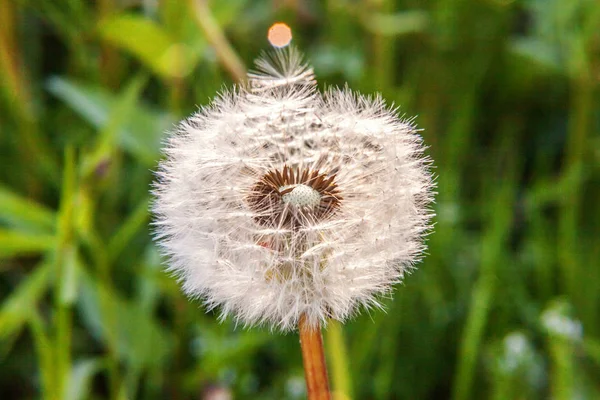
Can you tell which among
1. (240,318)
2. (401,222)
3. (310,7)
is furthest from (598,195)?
(240,318)

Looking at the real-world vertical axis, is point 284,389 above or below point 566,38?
below

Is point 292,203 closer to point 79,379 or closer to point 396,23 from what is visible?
point 79,379

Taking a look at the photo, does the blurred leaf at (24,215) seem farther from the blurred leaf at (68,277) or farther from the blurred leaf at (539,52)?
the blurred leaf at (539,52)

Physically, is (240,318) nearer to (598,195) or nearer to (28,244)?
(28,244)

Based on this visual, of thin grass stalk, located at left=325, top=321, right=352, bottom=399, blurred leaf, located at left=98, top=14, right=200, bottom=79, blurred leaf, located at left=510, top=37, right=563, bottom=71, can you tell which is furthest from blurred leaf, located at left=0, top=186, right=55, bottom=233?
blurred leaf, located at left=510, top=37, right=563, bottom=71

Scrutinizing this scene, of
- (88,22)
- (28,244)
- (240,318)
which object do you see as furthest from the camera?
(88,22)

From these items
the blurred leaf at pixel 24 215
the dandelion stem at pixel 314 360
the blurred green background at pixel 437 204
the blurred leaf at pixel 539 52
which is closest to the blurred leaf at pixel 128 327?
the blurred green background at pixel 437 204

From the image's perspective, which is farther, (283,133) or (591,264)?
(591,264)
